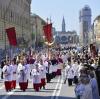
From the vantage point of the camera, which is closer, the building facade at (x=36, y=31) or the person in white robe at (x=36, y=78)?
the person in white robe at (x=36, y=78)

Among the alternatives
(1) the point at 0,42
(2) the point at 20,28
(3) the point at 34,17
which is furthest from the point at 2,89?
(3) the point at 34,17

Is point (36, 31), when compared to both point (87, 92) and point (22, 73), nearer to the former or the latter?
point (22, 73)

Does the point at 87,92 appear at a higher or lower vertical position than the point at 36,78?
lower

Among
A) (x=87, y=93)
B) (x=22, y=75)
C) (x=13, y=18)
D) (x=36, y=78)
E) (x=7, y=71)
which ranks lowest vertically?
(x=87, y=93)

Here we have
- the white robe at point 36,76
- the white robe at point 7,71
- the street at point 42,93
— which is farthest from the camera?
the white robe at point 36,76

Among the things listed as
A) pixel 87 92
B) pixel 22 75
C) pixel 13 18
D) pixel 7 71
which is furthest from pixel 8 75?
pixel 13 18

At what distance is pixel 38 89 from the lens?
25.5 m

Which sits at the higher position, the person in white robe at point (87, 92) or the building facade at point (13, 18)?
the building facade at point (13, 18)

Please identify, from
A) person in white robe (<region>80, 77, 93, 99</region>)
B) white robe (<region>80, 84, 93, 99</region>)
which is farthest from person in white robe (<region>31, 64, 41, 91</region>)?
white robe (<region>80, 84, 93, 99</region>)

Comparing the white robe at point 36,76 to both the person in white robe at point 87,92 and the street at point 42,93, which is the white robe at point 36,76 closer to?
the street at point 42,93

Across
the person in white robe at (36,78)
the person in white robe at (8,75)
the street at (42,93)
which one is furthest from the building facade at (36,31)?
the person in white robe at (36,78)

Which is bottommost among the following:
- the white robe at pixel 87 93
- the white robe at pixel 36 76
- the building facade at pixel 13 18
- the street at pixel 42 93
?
the street at pixel 42 93

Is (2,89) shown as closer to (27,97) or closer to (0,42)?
(27,97)

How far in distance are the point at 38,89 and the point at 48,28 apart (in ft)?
46.1
